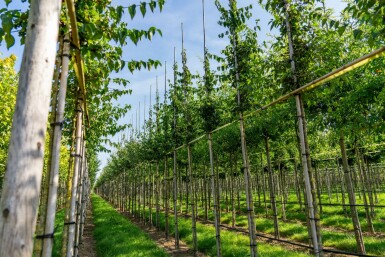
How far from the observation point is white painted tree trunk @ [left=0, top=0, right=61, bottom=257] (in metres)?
1.44

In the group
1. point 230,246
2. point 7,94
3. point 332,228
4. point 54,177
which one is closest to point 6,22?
point 54,177

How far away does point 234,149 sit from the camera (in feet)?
53.3

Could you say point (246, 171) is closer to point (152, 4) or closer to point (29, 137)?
point (152, 4)

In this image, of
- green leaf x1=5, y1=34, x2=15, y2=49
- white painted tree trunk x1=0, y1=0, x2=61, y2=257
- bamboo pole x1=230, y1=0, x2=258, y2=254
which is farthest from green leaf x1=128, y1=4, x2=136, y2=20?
bamboo pole x1=230, y1=0, x2=258, y2=254

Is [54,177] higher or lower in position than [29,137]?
lower

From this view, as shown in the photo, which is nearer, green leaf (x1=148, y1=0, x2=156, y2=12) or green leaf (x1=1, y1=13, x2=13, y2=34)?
green leaf (x1=1, y1=13, x2=13, y2=34)

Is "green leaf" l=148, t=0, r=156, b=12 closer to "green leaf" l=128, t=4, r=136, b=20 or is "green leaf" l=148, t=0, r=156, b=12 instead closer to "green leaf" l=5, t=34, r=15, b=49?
"green leaf" l=128, t=4, r=136, b=20

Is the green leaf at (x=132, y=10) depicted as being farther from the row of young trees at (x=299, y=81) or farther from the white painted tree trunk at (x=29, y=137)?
the row of young trees at (x=299, y=81)

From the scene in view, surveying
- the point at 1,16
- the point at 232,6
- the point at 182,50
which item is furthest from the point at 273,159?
the point at 1,16

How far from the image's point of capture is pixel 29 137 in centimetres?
154

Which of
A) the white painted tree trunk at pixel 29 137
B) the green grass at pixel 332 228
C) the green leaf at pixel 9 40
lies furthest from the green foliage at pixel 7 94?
the green grass at pixel 332 228

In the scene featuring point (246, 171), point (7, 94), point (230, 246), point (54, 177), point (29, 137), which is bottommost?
point (230, 246)

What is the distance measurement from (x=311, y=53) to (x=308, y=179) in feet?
8.02

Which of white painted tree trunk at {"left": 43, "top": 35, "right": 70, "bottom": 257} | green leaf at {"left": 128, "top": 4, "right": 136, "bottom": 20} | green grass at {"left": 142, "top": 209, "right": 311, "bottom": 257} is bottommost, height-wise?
green grass at {"left": 142, "top": 209, "right": 311, "bottom": 257}
